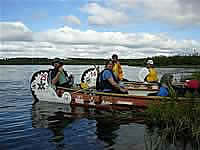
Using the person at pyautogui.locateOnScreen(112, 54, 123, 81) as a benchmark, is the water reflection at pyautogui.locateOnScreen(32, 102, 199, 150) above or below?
below

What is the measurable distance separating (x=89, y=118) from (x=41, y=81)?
138 inches

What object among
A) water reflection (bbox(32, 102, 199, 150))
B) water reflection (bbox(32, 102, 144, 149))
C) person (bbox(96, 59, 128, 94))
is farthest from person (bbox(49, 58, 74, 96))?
person (bbox(96, 59, 128, 94))

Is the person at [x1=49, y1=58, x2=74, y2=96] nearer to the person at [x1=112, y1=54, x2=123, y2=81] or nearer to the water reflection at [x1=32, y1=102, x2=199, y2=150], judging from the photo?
the water reflection at [x1=32, y1=102, x2=199, y2=150]

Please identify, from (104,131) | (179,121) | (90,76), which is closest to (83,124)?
(104,131)

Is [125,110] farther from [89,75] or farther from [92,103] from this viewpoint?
[89,75]

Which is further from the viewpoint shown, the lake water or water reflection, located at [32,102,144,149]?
water reflection, located at [32,102,144,149]

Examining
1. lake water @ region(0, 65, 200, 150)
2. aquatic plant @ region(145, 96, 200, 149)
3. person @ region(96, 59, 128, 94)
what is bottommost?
lake water @ region(0, 65, 200, 150)

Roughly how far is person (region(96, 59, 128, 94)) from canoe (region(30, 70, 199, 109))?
0.86 feet

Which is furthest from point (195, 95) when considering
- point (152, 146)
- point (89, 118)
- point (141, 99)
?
point (89, 118)

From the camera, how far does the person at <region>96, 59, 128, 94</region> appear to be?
918 cm

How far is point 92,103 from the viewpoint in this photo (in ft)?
32.9

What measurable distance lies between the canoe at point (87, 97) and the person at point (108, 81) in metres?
0.26

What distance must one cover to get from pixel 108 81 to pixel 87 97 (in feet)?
4.01

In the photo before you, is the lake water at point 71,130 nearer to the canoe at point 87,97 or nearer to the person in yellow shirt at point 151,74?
the canoe at point 87,97
